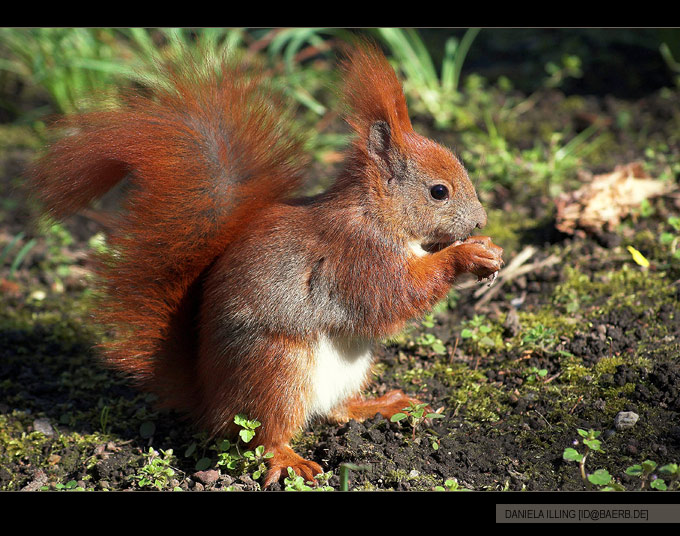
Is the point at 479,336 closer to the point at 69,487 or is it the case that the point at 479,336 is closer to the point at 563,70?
the point at 69,487

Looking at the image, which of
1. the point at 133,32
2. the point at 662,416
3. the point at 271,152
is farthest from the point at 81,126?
the point at 133,32

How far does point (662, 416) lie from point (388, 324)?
3.04ft

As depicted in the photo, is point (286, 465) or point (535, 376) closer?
point (286, 465)

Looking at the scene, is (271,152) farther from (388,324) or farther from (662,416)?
(662,416)

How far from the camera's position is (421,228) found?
2377 millimetres

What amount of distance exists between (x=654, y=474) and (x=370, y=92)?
1423 mm

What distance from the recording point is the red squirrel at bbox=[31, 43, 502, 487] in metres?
2.27

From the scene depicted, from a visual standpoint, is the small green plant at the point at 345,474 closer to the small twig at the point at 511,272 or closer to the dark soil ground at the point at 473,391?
the dark soil ground at the point at 473,391

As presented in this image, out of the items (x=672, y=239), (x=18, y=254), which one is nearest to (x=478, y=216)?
(x=672, y=239)

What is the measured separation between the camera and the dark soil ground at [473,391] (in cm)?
232

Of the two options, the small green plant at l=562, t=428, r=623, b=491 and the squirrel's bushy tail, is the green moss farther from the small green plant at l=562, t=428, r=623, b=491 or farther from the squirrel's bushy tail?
the squirrel's bushy tail

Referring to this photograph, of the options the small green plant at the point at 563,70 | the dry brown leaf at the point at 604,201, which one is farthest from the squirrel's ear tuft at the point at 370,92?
the small green plant at the point at 563,70

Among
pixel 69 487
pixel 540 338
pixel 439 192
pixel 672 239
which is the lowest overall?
pixel 69 487

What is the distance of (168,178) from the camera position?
2.31 m
